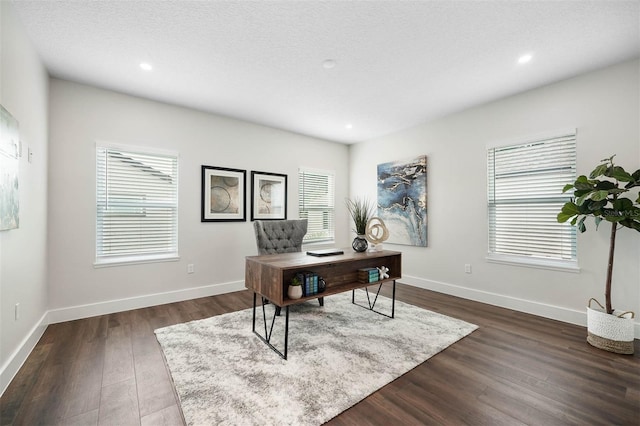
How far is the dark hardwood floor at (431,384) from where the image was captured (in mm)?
1609

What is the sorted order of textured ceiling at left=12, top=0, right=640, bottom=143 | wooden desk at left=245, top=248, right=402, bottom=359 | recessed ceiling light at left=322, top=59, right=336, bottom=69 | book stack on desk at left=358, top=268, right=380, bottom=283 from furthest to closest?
book stack on desk at left=358, top=268, right=380, bottom=283, recessed ceiling light at left=322, top=59, right=336, bottom=69, wooden desk at left=245, top=248, right=402, bottom=359, textured ceiling at left=12, top=0, right=640, bottom=143

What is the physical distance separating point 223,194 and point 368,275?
2.49 m

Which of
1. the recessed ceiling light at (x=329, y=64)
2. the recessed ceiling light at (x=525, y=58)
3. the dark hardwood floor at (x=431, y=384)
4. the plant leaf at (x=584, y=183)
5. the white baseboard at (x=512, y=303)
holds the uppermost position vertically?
the recessed ceiling light at (x=329, y=64)

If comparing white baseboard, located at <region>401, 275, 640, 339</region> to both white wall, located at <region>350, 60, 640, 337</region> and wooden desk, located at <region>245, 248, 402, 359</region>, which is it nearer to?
white wall, located at <region>350, 60, 640, 337</region>

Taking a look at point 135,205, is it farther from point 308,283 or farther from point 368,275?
point 368,275

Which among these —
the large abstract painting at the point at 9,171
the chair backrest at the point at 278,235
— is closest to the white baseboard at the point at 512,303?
the chair backrest at the point at 278,235

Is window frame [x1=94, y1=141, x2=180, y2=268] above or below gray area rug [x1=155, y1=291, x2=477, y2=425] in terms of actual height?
above

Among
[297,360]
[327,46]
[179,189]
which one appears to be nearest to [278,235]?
[179,189]

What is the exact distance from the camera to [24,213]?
2246 millimetres

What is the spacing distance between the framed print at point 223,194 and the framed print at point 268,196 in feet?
0.60

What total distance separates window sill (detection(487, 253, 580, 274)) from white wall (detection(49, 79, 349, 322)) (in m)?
3.17

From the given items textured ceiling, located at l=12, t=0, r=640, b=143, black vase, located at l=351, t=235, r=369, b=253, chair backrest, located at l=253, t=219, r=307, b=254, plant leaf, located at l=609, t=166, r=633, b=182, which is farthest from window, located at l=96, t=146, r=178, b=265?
plant leaf, located at l=609, t=166, r=633, b=182

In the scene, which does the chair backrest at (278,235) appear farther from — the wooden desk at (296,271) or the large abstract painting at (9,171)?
the large abstract painting at (9,171)

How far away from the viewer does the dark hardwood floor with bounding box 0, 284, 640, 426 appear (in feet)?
5.28
